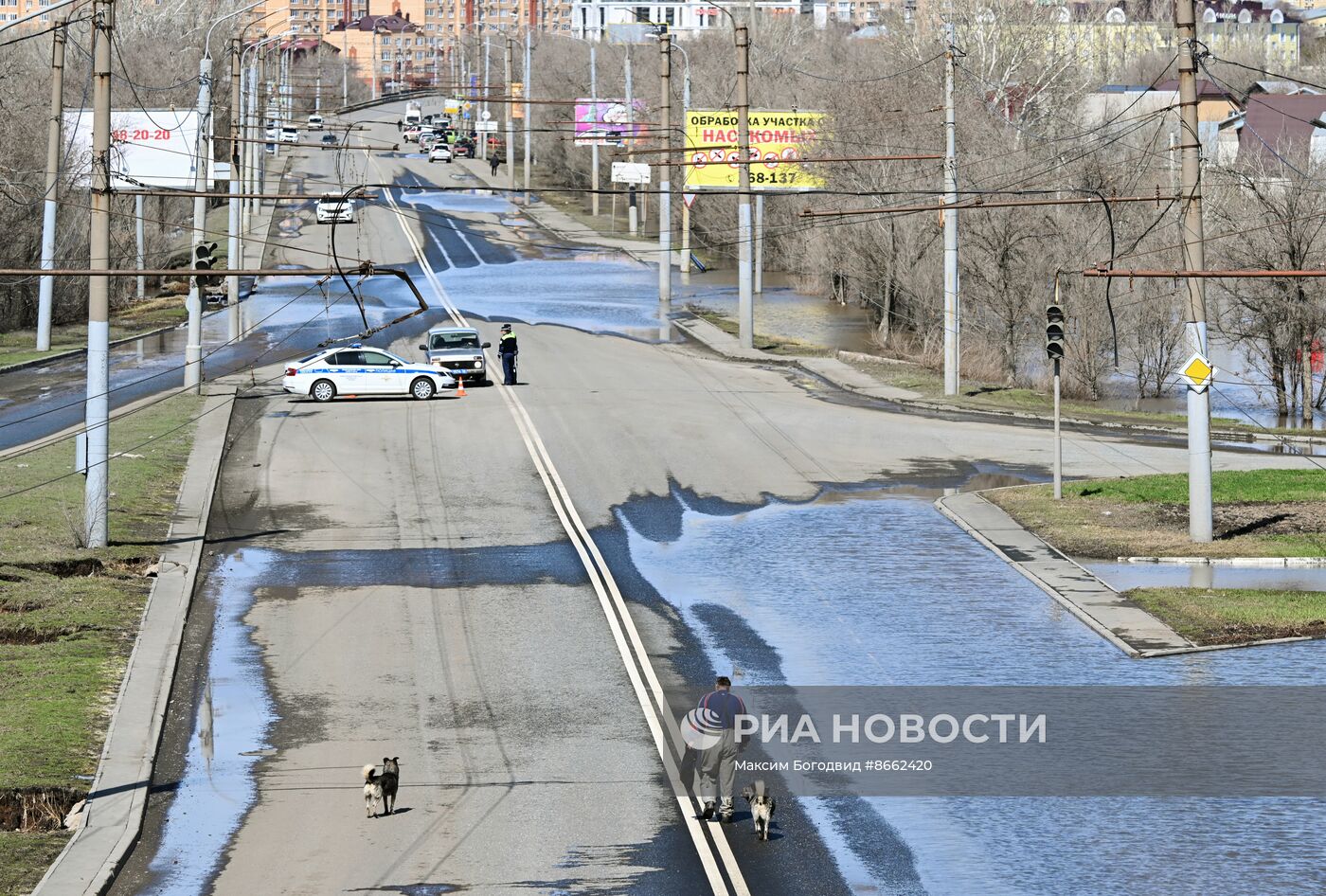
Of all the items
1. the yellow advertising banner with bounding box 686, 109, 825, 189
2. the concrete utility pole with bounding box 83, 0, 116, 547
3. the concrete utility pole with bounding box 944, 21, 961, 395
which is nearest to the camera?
the concrete utility pole with bounding box 83, 0, 116, 547

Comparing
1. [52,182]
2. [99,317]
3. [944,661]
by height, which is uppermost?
[52,182]

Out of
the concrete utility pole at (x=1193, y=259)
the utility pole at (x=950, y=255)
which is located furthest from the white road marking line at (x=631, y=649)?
the utility pole at (x=950, y=255)

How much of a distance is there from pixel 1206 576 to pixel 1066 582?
2322 millimetres

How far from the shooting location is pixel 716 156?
67188mm

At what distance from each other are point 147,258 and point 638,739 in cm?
5688

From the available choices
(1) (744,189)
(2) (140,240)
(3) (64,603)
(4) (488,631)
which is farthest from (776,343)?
(3) (64,603)

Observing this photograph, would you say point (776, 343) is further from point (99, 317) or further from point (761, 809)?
point (761, 809)

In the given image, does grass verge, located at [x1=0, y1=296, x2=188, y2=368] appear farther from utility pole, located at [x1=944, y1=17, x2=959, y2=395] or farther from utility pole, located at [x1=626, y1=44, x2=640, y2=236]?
utility pole, located at [x1=626, y1=44, x2=640, y2=236]

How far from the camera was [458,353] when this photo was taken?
4269 centimetres

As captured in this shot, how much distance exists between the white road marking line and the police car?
79.9 inches

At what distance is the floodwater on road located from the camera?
1373 centimetres

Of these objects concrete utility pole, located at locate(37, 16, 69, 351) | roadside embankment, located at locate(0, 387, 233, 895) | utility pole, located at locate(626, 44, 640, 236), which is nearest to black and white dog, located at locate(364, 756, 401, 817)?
roadside embankment, located at locate(0, 387, 233, 895)

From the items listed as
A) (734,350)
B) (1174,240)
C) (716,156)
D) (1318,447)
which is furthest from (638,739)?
(716,156)

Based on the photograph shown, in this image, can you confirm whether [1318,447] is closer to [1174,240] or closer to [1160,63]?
[1174,240]
